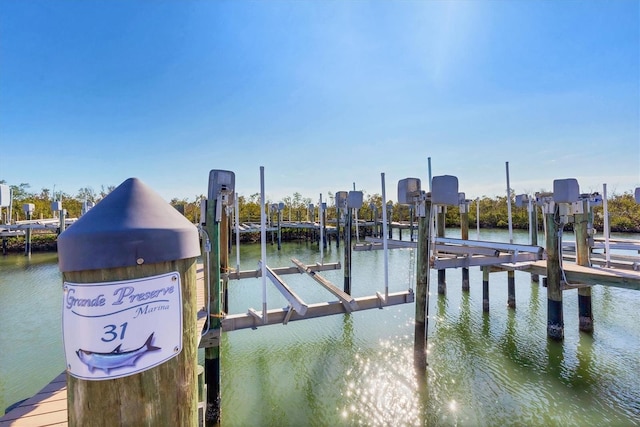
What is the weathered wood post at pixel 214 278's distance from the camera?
3600 millimetres

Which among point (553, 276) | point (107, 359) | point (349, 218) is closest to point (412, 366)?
point (553, 276)

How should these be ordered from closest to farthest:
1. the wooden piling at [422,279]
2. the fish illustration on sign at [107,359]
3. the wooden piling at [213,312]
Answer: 1. the fish illustration on sign at [107,359]
2. the wooden piling at [213,312]
3. the wooden piling at [422,279]

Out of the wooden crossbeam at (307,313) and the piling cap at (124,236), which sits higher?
the piling cap at (124,236)

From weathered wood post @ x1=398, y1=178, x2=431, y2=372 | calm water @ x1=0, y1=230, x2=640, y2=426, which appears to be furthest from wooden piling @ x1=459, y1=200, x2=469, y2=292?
weathered wood post @ x1=398, y1=178, x2=431, y2=372

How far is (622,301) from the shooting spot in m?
8.29

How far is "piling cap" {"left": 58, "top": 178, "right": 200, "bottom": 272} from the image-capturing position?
103cm

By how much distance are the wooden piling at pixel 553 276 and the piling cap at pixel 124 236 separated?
676cm

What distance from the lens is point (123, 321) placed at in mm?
1019

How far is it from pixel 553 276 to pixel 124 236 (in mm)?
7053

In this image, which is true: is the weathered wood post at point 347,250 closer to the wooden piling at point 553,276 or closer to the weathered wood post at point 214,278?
the wooden piling at point 553,276

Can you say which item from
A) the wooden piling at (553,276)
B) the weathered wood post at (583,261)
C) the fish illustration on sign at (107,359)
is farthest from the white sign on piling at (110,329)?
the weathered wood post at (583,261)

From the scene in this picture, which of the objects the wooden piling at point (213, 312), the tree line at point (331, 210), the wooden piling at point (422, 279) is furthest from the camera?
the tree line at point (331, 210)

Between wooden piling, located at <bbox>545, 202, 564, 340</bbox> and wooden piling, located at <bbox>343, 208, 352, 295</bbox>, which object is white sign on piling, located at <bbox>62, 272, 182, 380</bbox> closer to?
wooden piling, located at <bbox>545, 202, 564, 340</bbox>

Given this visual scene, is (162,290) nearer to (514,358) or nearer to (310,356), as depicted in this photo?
(310,356)
